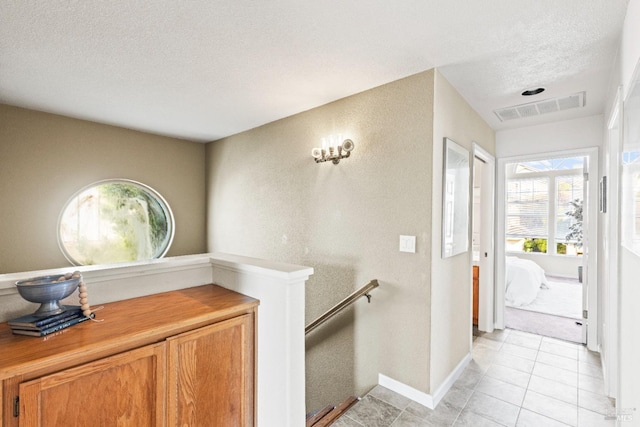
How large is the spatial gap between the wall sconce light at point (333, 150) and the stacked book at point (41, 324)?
2170 mm

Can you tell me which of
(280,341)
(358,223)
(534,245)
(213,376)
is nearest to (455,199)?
(358,223)

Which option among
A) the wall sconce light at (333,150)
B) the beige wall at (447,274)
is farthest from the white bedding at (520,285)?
the wall sconce light at (333,150)

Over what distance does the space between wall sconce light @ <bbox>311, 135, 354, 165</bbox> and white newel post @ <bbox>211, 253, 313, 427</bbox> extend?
1412mm

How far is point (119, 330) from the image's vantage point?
1.27 m

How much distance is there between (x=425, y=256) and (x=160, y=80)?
252 cm

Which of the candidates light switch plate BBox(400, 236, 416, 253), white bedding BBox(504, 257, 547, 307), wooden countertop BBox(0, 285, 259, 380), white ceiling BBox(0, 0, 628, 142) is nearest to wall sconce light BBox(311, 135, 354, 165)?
white ceiling BBox(0, 0, 628, 142)

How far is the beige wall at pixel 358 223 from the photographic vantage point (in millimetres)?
2359

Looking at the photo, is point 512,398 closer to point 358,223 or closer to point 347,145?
point 358,223

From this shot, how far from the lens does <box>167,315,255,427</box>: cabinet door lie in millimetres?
1390

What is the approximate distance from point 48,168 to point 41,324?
2.87 meters

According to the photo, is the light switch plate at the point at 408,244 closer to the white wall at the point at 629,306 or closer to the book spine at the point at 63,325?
the white wall at the point at 629,306

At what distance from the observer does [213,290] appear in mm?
1892

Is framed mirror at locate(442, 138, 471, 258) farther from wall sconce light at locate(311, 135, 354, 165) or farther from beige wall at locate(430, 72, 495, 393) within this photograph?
wall sconce light at locate(311, 135, 354, 165)

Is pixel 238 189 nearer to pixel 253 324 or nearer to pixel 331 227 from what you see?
pixel 331 227
